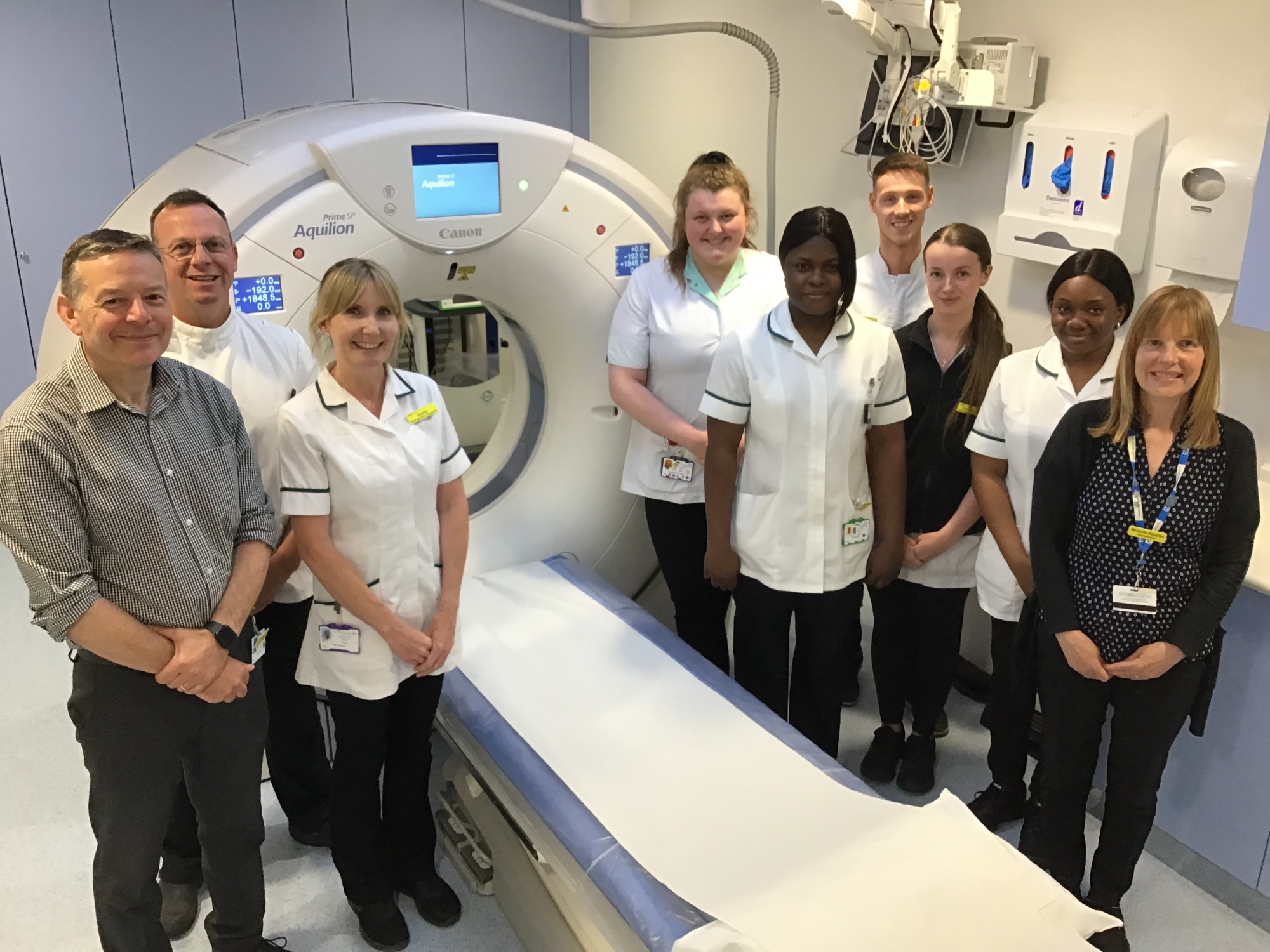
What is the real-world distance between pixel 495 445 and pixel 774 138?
97 cm

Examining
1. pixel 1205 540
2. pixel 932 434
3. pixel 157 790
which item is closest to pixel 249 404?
pixel 157 790

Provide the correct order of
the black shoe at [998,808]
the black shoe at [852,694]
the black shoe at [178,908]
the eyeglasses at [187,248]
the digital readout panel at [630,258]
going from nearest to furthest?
the eyeglasses at [187,248], the black shoe at [178,908], the black shoe at [998,808], the digital readout panel at [630,258], the black shoe at [852,694]

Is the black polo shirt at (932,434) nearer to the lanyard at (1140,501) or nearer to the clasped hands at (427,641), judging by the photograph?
the lanyard at (1140,501)

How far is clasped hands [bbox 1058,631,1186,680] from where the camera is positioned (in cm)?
161

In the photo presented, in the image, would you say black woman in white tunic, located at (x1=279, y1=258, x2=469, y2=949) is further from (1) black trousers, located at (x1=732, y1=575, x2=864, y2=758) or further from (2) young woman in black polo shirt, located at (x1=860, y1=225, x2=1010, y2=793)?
(2) young woman in black polo shirt, located at (x1=860, y1=225, x2=1010, y2=793)

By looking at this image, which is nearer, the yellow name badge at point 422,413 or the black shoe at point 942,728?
the yellow name badge at point 422,413

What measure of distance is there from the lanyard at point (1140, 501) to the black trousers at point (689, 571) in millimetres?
872

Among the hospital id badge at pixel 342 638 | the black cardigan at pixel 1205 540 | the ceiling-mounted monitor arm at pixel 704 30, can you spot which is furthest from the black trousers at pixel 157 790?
the ceiling-mounted monitor arm at pixel 704 30

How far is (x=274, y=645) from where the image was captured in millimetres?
1889

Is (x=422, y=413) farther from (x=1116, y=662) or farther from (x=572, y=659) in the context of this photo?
(x=1116, y=662)

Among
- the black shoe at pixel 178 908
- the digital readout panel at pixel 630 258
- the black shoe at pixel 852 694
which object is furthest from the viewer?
the black shoe at pixel 852 694

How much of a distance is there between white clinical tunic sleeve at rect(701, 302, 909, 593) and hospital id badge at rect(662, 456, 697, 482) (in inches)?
10.1

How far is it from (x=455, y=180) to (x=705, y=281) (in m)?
0.52

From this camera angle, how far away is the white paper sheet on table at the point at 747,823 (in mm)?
1409
